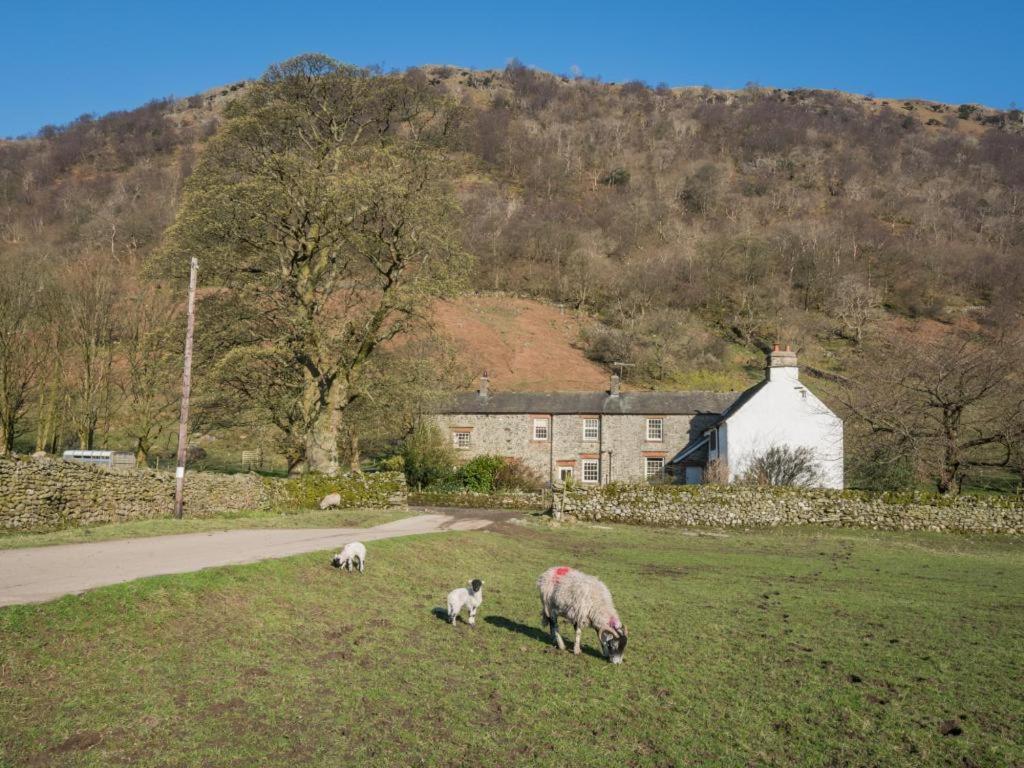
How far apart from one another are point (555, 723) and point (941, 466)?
31732mm

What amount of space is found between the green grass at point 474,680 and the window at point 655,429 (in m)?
33.9

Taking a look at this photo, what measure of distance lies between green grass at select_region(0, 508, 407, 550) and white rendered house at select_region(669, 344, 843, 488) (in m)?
20.8

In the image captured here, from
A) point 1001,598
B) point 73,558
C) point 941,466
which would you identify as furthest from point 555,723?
point 941,466

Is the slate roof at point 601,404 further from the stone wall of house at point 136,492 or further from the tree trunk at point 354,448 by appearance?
the stone wall of house at point 136,492

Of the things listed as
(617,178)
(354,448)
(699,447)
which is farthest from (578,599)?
(617,178)

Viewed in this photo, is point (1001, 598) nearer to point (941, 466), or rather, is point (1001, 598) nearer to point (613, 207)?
point (941, 466)

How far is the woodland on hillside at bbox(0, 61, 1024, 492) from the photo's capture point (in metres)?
32.2

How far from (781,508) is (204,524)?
23.4 m

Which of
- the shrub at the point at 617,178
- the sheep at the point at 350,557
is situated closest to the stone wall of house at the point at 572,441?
the sheep at the point at 350,557

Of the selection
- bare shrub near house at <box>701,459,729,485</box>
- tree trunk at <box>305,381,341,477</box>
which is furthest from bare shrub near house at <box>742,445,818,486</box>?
tree trunk at <box>305,381,341,477</box>

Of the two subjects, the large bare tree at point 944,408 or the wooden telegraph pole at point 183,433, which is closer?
the wooden telegraph pole at point 183,433

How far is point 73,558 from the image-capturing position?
12438 mm

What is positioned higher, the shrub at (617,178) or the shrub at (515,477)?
the shrub at (617,178)

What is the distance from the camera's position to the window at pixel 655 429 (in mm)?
47750
